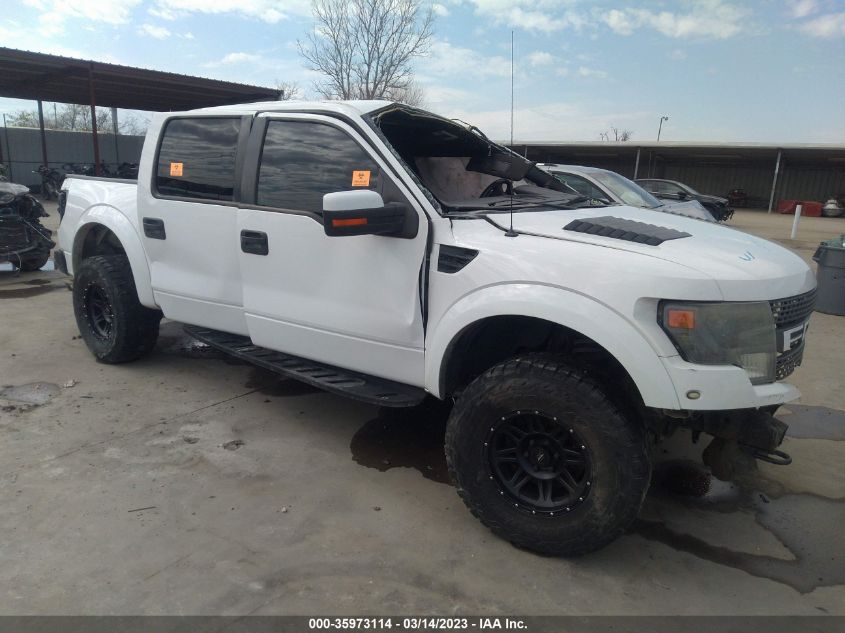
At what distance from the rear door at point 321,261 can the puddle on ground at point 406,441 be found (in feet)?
2.10

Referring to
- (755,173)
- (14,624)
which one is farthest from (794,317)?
(755,173)

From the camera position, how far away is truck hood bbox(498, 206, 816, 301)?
237cm

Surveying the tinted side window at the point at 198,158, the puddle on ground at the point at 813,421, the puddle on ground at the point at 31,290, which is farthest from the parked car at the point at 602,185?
the puddle on ground at the point at 31,290

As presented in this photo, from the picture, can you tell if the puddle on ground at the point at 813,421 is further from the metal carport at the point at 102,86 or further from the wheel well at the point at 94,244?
the metal carport at the point at 102,86

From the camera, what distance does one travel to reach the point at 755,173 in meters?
35.6

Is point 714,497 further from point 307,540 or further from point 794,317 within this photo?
point 307,540

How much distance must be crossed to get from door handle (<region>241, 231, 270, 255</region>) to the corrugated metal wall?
2338cm

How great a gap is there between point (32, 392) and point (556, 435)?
3864mm

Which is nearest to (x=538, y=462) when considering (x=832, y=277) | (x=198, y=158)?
(x=198, y=158)

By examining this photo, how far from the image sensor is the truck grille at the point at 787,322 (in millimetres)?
2480

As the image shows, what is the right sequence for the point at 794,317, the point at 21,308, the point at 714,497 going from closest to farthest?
the point at 794,317 → the point at 714,497 → the point at 21,308

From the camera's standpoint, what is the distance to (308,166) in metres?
3.40

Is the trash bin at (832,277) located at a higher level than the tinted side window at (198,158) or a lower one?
lower

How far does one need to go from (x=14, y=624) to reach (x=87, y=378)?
280cm
